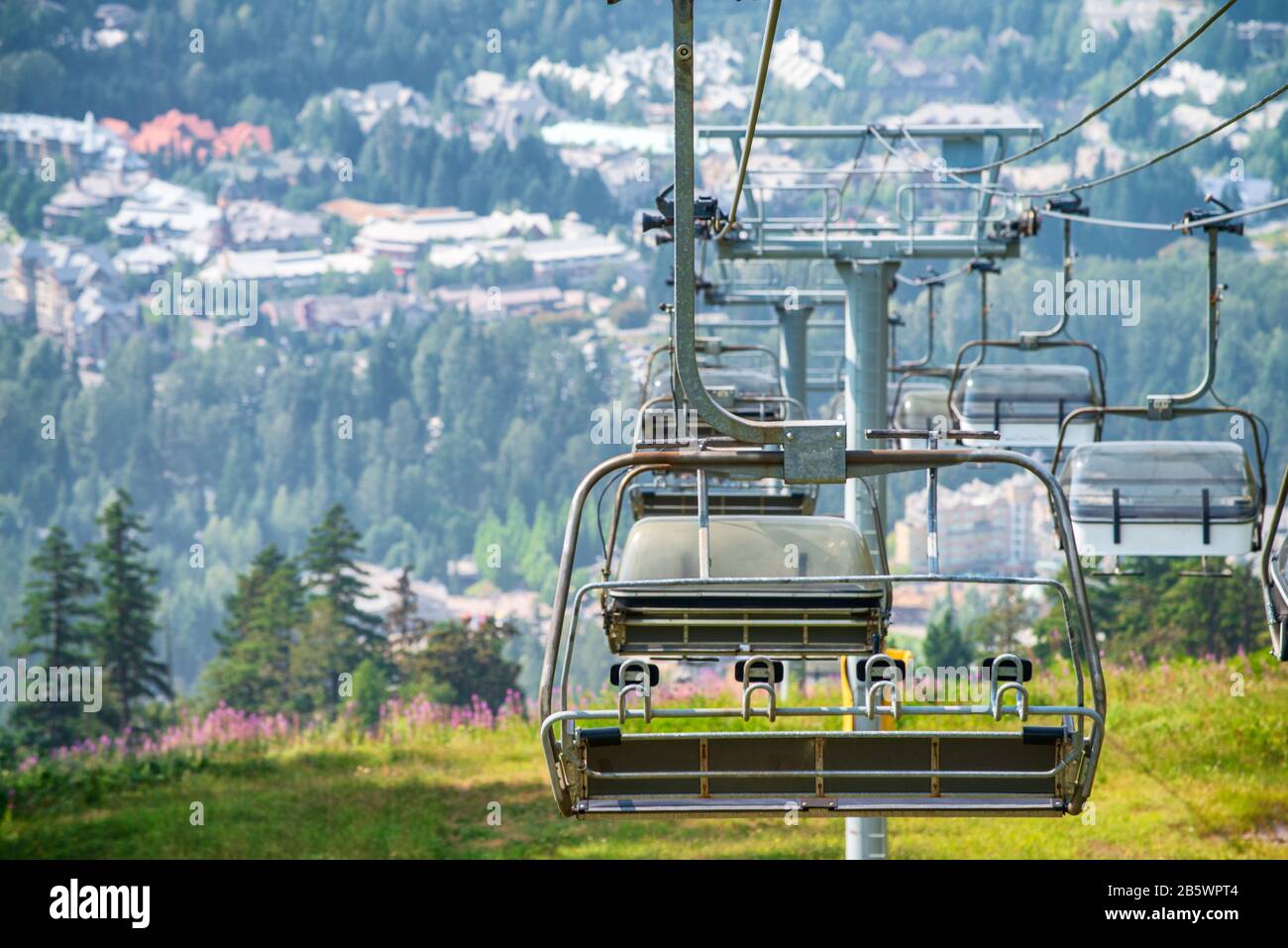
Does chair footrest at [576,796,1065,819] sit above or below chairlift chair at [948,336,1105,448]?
below

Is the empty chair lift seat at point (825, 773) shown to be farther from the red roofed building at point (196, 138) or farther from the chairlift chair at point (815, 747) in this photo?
the red roofed building at point (196, 138)

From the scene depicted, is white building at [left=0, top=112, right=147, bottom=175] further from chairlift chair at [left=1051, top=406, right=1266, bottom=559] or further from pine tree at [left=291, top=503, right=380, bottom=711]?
chairlift chair at [left=1051, top=406, right=1266, bottom=559]

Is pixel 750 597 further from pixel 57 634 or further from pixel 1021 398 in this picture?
pixel 57 634

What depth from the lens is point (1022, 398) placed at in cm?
1271

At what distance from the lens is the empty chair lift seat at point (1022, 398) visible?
497 inches

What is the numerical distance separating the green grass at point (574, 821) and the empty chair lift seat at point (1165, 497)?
861cm

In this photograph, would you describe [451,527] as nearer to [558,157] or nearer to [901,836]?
[558,157]

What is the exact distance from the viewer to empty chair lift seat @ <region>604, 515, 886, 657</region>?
620 cm

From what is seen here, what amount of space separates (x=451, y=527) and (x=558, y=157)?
2420 cm

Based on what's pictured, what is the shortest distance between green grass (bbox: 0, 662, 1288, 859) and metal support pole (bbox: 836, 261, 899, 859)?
18.5 ft

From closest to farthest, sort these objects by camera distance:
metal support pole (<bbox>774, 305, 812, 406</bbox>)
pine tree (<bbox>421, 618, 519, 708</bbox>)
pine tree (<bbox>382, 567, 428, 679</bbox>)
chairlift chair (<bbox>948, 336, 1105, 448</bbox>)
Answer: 1. chairlift chair (<bbox>948, 336, 1105, 448</bbox>)
2. metal support pole (<bbox>774, 305, 812, 406</bbox>)
3. pine tree (<bbox>421, 618, 519, 708</bbox>)
4. pine tree (<bbox>382, 567, 428, 679</bbox>)

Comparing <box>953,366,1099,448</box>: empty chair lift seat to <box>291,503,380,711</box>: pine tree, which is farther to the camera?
<box>291,503,380,711</box>: pine tree

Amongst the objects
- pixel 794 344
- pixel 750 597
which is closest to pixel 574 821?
pixel 794 344

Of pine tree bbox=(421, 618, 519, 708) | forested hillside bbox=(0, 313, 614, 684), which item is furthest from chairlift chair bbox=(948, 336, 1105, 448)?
forested hillside bbox=(0, 313, 614, 684)
